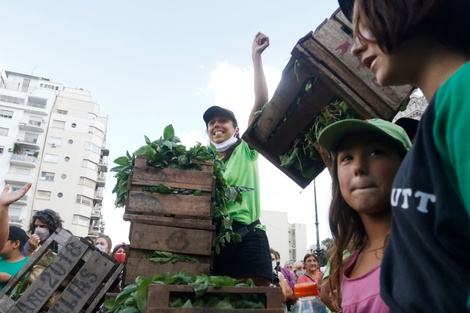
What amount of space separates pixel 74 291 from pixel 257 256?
5.74 ft

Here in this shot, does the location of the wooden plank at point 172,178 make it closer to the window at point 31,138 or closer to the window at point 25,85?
the window at point 31,138

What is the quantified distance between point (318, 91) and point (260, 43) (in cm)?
101

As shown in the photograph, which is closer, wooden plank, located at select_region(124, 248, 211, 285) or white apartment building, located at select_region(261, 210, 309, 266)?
wooden plank, located at select_region(124, 248, 211, 285)

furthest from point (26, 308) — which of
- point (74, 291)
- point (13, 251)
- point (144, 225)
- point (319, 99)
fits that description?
point (319, 99)

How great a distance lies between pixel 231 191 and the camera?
372 centimetres

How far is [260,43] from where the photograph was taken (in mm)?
3201

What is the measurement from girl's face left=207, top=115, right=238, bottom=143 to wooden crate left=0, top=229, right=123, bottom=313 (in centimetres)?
167

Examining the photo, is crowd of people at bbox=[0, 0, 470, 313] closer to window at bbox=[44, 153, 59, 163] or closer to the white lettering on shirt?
the white lettering on shirt

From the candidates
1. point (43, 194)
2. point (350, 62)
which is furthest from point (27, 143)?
point (350, 62)

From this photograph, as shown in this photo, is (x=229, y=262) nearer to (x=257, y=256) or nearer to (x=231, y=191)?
(x=257, y=256)

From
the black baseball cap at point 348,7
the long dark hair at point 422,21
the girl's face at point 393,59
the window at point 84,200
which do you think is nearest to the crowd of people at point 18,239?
the black baseball cap at point 348,7

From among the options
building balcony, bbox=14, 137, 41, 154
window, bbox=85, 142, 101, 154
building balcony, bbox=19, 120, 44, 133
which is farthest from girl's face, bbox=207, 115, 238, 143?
building balcony, bbox=19, 120, 44, 133

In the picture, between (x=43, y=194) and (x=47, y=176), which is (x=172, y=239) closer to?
(x=43, y=194)

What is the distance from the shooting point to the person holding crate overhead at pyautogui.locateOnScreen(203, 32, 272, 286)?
10.9 feet
